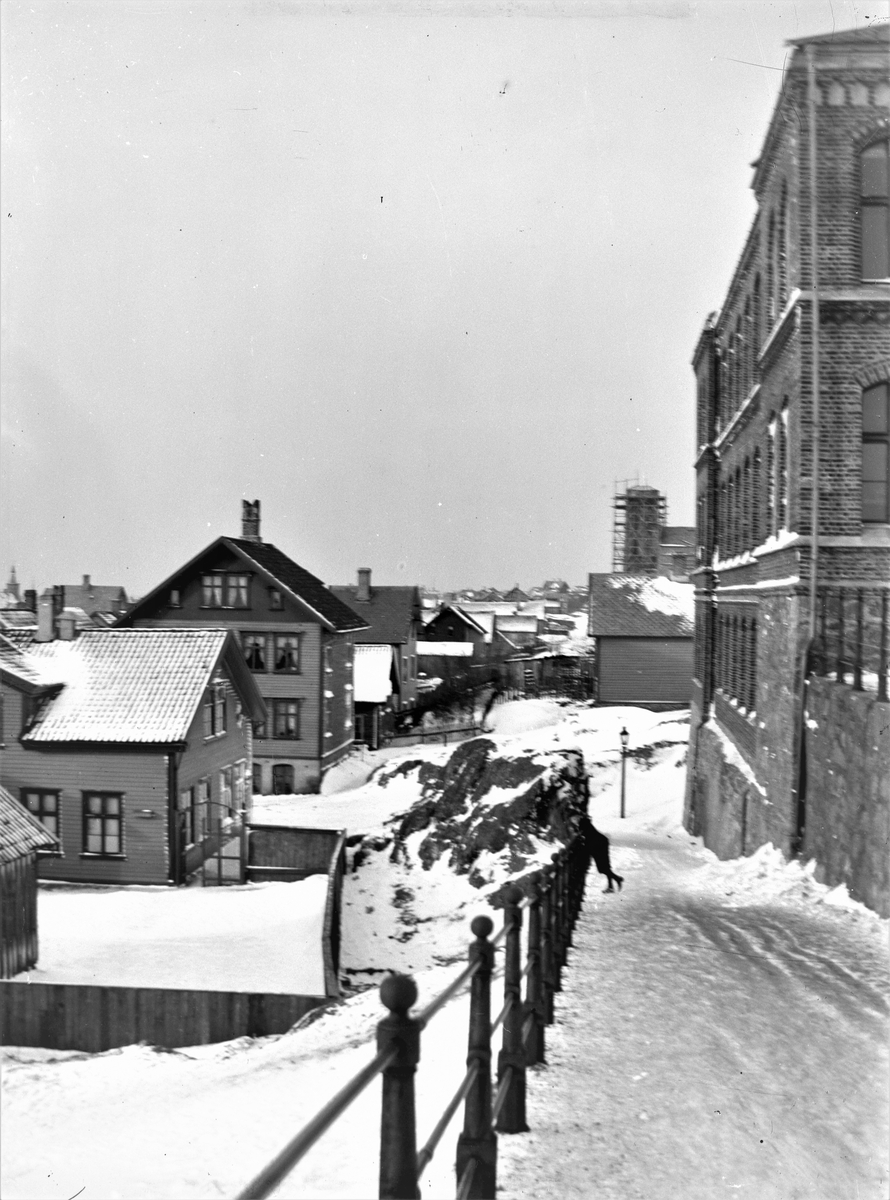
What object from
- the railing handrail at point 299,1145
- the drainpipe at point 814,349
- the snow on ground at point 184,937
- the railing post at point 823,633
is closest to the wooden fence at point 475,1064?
the railing handrail at point 299,1145

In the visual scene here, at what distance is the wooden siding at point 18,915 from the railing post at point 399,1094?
31.2 ft

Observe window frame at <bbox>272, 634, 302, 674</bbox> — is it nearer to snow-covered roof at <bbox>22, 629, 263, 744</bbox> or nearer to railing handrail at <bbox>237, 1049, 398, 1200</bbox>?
snow-covered roof at <bbox>22, 629, 263, 744</bbox>

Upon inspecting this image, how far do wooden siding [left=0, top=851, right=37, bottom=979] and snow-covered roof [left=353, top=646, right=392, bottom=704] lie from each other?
1847 cm

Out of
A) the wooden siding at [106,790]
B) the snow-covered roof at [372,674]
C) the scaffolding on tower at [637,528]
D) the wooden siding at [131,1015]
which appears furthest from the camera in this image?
the scaffolding on tower at [637,528]

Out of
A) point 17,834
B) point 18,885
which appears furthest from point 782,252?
point 18,885

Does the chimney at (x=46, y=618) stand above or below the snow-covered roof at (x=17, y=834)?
above

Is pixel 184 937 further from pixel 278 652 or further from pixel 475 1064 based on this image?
pixel 278 652

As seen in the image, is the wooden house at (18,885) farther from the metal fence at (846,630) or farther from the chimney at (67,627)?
the metal fence at (846,630)

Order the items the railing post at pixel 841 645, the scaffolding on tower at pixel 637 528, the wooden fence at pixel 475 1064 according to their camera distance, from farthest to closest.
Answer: the scaffolding on tower at pixel 637 528
the railing post at pixel 841 645
the wooden fence at pixel 475 1064

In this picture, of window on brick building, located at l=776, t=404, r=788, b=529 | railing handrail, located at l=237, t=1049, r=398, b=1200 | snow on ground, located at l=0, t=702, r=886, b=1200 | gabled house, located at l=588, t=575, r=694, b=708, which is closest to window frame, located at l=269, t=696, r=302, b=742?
gabled house, located at l=588, t=575, r=694, b=708

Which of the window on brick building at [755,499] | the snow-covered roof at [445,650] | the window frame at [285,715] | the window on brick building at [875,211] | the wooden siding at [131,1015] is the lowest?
the wooden siding at [131,1015]

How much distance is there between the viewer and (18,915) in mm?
10477

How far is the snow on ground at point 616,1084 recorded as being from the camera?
3656 mm

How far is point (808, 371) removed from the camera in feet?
33.7
